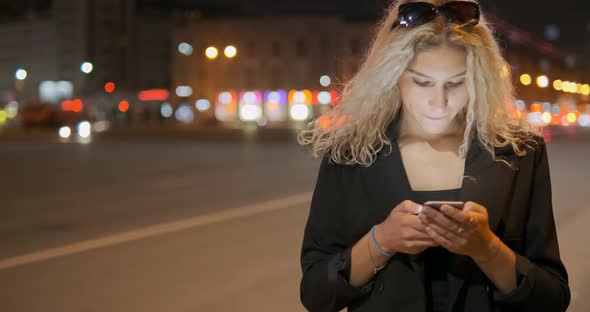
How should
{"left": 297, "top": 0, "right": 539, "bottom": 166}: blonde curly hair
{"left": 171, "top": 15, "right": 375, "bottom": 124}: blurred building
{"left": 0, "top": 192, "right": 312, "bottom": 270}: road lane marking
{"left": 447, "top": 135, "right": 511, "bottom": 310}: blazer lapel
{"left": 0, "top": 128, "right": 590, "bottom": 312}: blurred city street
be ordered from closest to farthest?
{"left": 447, "top": 135, "right": 511, "bottom": 310}: blazer lapel, {"left": 297, "top": 0, "right": 539, "bottom": 166}: blonde curly hair, {"left": 0, "top": 128, "right": 590, "bottom": 312}: blurred city street, {"left": 0, "top": 192, "right": 312, "bottom": 270}: road lane marking, {"left": 171, "top": 15, "right": 375, "bottom": 124}: blurred building

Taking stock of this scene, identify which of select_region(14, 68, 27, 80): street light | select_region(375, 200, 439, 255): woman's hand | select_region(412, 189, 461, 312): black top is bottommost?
select_region(412, 189, 461, 312): black top

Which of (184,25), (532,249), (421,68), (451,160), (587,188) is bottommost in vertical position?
(587,188)

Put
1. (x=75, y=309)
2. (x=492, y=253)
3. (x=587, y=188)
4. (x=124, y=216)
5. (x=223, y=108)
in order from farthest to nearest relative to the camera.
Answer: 1. (x=223, y=108)
2. (x=587, y=188)
3. (x=124, y=216)
4. (x=75, y=309)
5. (x=492, y=253)

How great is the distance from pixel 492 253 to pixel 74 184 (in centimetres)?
1537

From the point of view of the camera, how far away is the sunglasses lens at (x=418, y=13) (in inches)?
82.4

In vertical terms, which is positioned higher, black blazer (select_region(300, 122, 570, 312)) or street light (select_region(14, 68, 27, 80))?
street light (select_region(14, 68, 27, 80))

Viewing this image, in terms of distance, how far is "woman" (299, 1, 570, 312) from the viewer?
1990 millimetres

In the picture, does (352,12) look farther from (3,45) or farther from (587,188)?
(587,188)

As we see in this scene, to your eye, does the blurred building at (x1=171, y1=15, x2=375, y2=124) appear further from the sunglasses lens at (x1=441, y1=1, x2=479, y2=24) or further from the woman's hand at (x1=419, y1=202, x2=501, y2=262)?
the woman's hand at (x1=419, y1=202, x2=501, y2=262)

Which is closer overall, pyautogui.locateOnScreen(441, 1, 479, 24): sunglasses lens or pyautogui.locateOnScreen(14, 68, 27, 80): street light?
pyautogui.locateOnScreen(441, 1, 479, 24): sunglasses lens

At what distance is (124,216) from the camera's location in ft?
37.6

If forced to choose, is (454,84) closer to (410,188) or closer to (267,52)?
(410,188)

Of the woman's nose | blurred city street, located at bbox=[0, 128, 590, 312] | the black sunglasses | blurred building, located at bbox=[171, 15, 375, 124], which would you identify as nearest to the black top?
the woman's nose

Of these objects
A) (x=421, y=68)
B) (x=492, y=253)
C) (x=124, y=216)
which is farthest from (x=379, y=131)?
(x=124, y=216)
